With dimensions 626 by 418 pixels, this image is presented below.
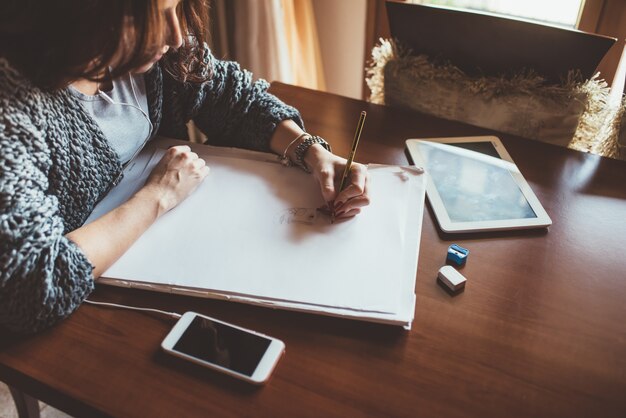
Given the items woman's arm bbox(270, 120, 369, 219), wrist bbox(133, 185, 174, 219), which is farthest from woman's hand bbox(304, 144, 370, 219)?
wrist bbox(133, 185, 174, 219)

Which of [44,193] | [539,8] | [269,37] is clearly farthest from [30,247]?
[539,8]

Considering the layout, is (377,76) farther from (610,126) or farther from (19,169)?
(19,169)

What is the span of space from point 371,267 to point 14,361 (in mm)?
464

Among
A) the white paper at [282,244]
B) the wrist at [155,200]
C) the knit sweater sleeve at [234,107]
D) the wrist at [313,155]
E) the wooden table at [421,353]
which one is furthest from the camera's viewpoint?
the knit sweater sleeve at [234,107]

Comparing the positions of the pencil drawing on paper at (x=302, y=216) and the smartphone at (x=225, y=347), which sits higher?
the pencil drawing on paper at (x=302, y=216)

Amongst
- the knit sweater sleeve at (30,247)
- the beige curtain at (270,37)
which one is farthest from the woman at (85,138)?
the beige curtain at (270,37)

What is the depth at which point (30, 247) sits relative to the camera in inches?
23.5

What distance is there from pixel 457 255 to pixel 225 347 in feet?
1.16

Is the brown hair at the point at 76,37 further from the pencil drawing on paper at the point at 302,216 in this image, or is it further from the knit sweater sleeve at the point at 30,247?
the pencil drawing on paper at the point at 302,216

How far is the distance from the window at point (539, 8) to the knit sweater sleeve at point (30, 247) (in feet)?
4.37

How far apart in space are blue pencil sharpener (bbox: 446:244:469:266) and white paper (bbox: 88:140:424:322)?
5 centimetres

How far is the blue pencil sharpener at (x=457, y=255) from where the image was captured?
715 millimetres

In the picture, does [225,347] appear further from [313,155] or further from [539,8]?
[539,8]

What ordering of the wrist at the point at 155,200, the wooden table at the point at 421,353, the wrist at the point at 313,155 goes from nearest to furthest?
the wooden table at the point at 421,353 → the wrist at the point at 155,200 → the wrist at the point at 313,155
